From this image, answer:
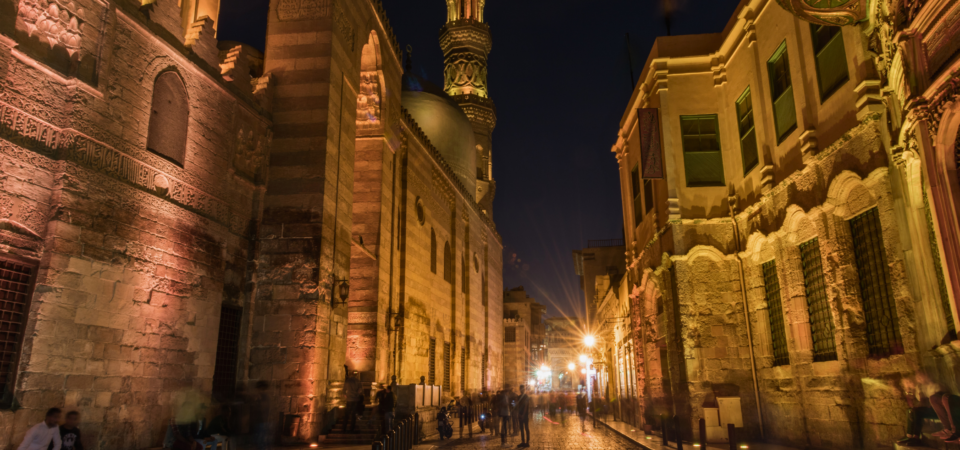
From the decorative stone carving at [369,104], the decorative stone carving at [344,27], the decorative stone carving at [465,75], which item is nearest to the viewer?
the decorative stone carving at [344,27]

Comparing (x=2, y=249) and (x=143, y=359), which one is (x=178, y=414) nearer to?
(x=143, y=359)

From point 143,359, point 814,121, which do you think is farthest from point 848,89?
point 143,359

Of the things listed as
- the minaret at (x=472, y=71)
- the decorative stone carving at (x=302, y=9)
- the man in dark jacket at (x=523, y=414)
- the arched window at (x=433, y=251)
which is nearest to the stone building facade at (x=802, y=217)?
the man in dark jacket at (x=523, y=414)

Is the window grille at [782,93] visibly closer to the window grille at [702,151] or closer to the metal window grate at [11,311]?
the window grille at [702,151]

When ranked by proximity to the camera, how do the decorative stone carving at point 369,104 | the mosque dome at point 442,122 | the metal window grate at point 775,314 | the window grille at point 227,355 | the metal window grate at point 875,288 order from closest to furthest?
the metal window grate at point 875,288 → the window grille at point 227,355 → the metal window grate at point 775,314 → the decorative stone carving at point 369,104 → the mosque dome at point 442,122

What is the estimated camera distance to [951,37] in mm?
6734

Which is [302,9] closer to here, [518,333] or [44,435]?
[44,435]

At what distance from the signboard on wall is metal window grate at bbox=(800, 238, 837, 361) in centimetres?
420

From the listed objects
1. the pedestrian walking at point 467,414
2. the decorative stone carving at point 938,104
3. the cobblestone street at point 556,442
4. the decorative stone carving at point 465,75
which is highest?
the decorative stone carving at point 465,75

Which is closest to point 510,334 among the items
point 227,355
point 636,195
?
point 636,195

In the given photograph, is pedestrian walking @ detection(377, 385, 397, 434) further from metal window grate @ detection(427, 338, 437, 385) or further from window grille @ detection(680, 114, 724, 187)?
metal window grate @ detection(427, 338, 437, 385)

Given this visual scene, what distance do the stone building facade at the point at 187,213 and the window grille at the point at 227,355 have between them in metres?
0.04

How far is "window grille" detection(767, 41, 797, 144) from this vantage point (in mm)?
11617

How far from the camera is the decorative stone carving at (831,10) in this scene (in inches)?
327
